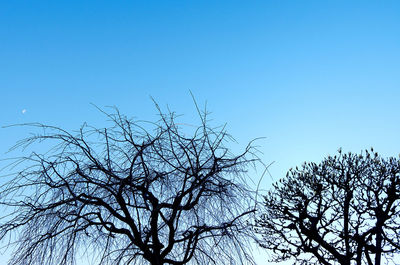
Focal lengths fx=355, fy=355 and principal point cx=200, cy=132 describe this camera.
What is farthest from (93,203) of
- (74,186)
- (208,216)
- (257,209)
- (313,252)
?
(313,252)

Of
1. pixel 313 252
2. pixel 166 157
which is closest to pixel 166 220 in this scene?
pixel 166 157

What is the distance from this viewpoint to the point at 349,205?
1146 cm

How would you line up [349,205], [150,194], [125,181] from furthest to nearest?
[349,205] → [150,194] → [125,181]

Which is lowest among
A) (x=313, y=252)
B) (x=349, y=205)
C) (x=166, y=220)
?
(x=166, y=220)

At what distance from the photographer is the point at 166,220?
137 inches

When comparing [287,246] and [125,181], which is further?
[287,246]

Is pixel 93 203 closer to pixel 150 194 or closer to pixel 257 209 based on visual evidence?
pixel 150 194

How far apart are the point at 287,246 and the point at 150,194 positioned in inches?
379

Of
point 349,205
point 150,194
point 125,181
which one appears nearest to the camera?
point 125,181

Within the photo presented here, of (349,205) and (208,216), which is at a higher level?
(349,205)

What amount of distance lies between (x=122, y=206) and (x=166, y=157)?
26.3 inches

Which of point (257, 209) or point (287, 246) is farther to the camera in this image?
point (287, 246)

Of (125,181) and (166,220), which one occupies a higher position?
(125,181)

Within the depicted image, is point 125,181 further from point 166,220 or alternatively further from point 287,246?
point 287,246
